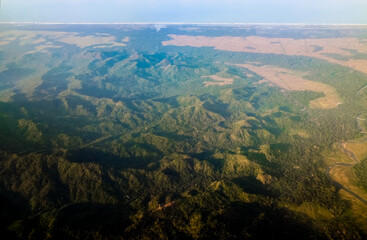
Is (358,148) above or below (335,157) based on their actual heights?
above

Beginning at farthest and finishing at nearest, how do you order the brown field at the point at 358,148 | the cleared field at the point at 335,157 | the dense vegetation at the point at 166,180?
the brown field at the point at 358,148
the cleared field at the point at 335,157
the dense vegetation at the point at 166,180

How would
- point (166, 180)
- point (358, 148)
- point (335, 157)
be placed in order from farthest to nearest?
point (358, 148), point (335, 157), point (166, 180)

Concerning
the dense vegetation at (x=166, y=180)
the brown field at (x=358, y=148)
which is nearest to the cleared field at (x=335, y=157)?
the dense vegetation at (x=166, y=180)

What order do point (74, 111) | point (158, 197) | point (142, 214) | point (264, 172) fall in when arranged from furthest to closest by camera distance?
point (74, 111), point (264, 172), point (158, 197), point (142, 214)

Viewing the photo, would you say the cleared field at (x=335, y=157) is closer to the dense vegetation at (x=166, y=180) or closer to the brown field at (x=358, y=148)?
the dense vegetation at (x=166, y=180)

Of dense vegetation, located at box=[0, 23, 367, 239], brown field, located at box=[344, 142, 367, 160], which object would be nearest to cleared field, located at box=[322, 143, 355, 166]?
dense vegetation, located at box=[0, 23, 367, 239]

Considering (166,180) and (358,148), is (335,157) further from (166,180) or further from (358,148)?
(166,180)

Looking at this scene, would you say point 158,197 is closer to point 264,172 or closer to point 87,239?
point 87,239

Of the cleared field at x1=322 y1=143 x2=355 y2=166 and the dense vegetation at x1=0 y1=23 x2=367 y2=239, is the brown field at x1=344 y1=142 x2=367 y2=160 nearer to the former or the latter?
the cleared field at x1=322 y1=143 x2=355 y2=166

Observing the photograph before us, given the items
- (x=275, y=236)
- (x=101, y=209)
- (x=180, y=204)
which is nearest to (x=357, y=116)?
(x=275, y=236)

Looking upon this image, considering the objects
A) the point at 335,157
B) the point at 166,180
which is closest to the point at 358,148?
the point at 335,157

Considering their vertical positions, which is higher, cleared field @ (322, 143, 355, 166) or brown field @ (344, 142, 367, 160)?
brown field @ (344, 142, 367, 160)
